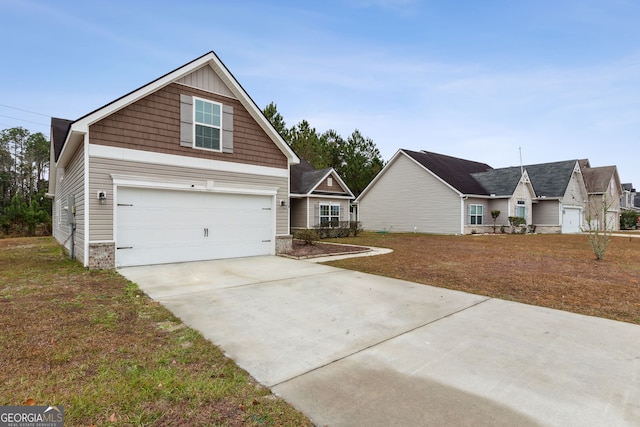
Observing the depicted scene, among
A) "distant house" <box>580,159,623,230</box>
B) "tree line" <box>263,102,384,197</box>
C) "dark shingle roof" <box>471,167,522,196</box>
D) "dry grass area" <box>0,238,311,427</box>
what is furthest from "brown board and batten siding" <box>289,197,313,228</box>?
"distant house" <box>580,159,623,230</box>

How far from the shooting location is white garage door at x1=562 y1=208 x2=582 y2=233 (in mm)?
26641

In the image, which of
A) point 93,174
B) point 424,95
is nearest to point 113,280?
point 93,174

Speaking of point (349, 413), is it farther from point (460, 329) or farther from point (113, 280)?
point (113, 280)

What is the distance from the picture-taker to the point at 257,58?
16.3 metres

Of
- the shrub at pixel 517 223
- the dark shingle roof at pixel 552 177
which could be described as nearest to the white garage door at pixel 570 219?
the dark shingle roof at pixel 552 177

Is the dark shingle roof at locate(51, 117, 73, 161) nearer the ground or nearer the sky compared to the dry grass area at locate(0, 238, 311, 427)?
nearer the sky

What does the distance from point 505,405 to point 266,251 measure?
31.6 feet

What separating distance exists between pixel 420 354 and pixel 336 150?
134 feet

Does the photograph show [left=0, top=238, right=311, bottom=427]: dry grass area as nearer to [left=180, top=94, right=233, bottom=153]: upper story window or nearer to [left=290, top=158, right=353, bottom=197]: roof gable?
[left=180, top=94, right=233, bottom=153]: upper story window

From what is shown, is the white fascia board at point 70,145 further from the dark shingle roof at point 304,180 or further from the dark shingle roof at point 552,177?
the dark shingle roof at point 552,177

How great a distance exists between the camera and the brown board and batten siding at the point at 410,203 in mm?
23047

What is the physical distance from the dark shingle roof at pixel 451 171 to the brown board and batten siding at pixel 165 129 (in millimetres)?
16782

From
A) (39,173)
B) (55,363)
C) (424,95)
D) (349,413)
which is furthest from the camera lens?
(39,173)

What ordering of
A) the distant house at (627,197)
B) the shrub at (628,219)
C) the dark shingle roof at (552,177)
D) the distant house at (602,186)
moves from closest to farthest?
1. the dark shingle roof at (552,177)
2. the distant house at (602,186)
3. the shrub at (628,219)
4. the distant house at (627,197)
